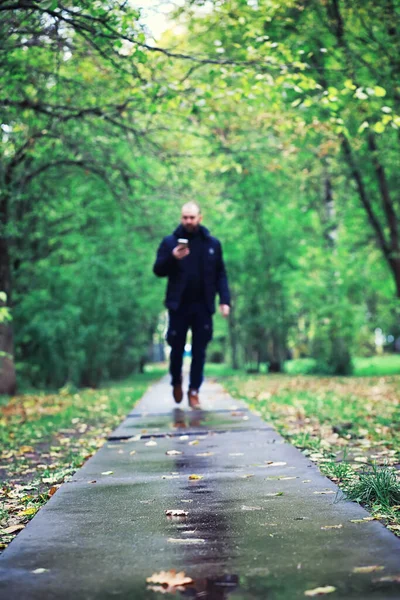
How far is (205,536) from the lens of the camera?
3.19 metres

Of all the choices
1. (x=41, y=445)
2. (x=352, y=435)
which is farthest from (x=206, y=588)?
(x=41, y=445)

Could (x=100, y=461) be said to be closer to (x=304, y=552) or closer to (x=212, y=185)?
(x=304, y=552)

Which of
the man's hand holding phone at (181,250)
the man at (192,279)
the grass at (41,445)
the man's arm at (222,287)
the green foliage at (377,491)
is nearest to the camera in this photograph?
the green foliage at (377,491)

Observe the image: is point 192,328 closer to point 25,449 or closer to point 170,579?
point 25,449

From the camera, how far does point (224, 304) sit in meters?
8.98

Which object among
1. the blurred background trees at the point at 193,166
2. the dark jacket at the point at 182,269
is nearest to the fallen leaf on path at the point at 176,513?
the blurred background trees at the point at 193,166

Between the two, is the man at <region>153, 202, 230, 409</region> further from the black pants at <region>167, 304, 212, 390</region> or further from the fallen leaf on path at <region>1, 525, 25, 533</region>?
the fallen leaf on path at <region>1, 525, 25, 533</region>

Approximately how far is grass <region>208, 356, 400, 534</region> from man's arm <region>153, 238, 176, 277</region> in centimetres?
220

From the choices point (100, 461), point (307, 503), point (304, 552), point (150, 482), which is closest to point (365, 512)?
point (307, 503)

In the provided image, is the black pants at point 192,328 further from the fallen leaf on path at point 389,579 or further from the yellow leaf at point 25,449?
the fallen leaf on path at point 389,579

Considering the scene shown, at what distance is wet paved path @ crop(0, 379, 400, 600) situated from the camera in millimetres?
2520

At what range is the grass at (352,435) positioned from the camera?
12.6ft

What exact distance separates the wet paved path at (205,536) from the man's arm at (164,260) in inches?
143

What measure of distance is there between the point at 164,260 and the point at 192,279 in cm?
45
